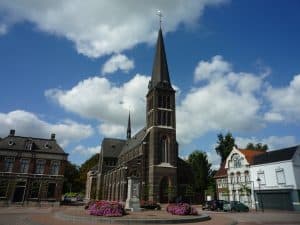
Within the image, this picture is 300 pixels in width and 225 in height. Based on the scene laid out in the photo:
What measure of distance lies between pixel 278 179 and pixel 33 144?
41021 mm

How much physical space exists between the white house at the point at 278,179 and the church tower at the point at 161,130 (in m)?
15.2

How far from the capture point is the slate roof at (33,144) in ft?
147

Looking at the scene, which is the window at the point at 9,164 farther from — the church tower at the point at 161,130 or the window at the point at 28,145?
the church tower at the point at 161,130

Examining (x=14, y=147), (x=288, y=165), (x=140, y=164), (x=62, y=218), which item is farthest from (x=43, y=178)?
(x=288, y=165)

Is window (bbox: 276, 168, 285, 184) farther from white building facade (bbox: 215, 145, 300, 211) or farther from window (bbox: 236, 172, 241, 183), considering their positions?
window (bbox: 236, 172, 241, 183)

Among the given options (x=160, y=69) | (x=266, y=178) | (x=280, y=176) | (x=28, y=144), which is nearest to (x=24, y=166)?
(x=28, y=144)

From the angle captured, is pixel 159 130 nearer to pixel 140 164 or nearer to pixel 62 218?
pixel 140 164

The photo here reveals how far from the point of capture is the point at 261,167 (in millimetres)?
39094

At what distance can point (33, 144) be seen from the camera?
46.6m

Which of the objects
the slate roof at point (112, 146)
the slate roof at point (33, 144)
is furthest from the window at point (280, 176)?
the slate roof at point (112, 146)

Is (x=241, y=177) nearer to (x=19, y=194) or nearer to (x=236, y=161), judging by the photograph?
(x=236, y=161)

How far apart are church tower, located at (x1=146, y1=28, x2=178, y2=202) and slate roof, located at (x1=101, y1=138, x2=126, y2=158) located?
25.2 meters

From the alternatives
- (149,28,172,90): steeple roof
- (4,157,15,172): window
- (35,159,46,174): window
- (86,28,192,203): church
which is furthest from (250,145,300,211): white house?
(4,157,15,172): window

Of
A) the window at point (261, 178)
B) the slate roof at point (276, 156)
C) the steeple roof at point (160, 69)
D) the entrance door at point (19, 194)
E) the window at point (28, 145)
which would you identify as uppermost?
the steeple roof at point (160, 69)
